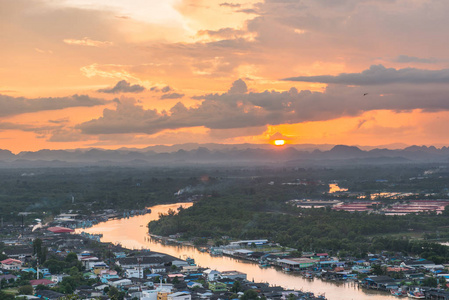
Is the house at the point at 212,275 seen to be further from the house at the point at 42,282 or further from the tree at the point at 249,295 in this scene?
the house at the point at 42,282

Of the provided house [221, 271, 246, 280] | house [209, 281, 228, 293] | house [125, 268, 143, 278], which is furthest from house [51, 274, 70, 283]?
house [221, 271, 246, 280]

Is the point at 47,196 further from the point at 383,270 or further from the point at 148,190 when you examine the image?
the point at 383,270

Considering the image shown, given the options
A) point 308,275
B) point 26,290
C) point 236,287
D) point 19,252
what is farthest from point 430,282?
point 19,252

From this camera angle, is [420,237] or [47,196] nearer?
[420,237]

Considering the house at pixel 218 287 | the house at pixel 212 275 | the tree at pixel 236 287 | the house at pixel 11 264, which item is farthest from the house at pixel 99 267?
the tree at pixel 236 287

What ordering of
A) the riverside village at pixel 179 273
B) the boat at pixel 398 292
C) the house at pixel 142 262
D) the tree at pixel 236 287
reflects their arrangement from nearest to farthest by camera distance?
the riverside village at pixel 179 273, the tree at pixel 236 287, the boat at pixel 398 292, the house at pixel 142 262

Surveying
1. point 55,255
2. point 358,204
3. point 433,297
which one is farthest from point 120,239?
point 358,204
